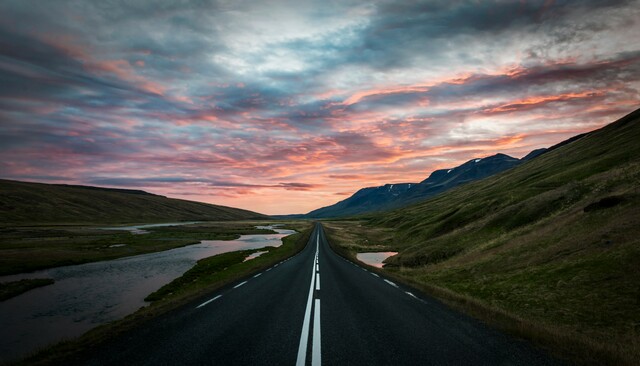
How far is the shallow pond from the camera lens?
14.5 metres

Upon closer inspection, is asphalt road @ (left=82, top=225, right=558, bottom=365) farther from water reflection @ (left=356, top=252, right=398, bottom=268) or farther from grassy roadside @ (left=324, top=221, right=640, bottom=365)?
water reflection @ (left=356, top=252, right=398, bottom=268)

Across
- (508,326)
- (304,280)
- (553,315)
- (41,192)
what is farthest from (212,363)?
(41,192)

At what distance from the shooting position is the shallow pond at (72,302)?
571 inches

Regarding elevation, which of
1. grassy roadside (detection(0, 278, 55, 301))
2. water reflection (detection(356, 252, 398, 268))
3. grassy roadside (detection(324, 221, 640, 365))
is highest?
grassy roadside (detection(324, 221, 640, 365))

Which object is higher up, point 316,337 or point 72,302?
point 316,337

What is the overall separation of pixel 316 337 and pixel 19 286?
30978 millimetres

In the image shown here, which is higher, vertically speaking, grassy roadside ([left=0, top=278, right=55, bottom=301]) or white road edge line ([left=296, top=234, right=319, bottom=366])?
white road edge line ([left=296, top=234, right=319, bottom=366])

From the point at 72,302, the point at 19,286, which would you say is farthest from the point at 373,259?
the point at 19,286

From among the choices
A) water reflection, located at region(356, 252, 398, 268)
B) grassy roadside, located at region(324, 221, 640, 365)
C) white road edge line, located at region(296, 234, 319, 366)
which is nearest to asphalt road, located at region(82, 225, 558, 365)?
white road edge line, located at region(296, 234, 319, 366)

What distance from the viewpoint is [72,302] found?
21.1 metres

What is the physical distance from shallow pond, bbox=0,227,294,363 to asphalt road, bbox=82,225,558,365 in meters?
7.30

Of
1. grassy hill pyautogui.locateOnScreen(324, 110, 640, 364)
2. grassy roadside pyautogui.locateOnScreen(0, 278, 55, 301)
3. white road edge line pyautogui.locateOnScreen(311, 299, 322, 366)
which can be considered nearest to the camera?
white road edge line pyautogui.locateOnScreen(311, 299, 322, 366)

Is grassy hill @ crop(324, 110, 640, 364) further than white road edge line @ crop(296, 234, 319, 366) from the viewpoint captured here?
Yes

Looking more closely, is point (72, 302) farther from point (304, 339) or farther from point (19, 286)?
point (304, 339)
